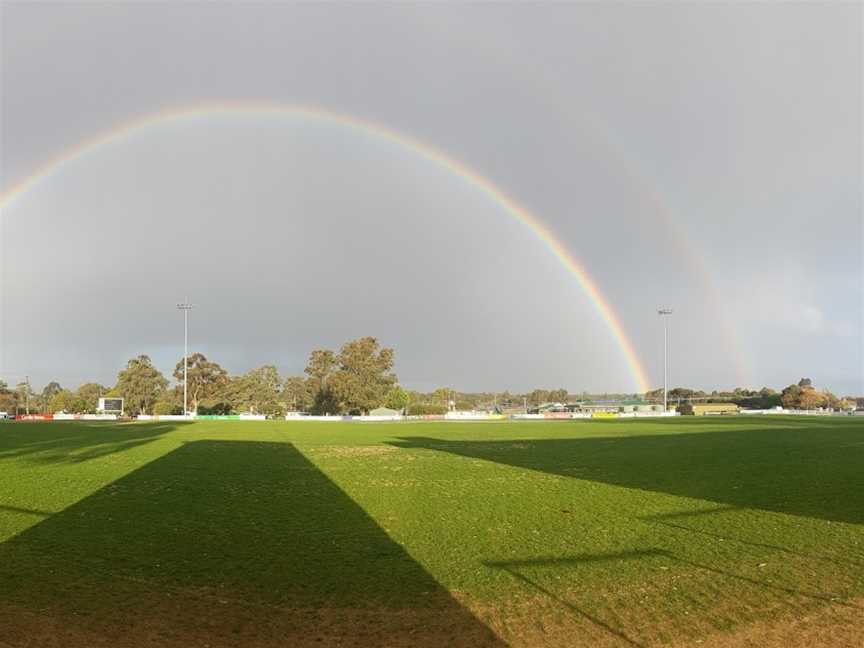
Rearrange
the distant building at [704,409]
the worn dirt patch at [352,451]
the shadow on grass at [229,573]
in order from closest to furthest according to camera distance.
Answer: the shadow on grass at [229,573], the worn dirt patch at [352,451], the distant building at [704,409]

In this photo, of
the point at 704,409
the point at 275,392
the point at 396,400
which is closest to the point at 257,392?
the point at 275,392

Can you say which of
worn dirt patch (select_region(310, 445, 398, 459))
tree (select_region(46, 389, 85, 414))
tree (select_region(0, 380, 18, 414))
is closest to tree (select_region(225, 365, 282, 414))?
tree (select_region(46, 389, 85, 414))

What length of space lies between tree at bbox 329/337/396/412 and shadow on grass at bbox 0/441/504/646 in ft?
365

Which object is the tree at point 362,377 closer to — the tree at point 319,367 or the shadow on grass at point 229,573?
the tree at point 319,367

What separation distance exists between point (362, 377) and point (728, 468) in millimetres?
110840

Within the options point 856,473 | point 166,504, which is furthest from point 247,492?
point 856,473

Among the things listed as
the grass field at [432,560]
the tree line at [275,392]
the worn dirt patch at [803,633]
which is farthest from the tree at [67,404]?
the worn dirt patch at [803,633]

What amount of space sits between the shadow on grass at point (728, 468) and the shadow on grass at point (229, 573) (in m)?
8.85

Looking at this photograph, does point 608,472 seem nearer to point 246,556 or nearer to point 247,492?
point 247,492

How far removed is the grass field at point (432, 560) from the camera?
6.38 metres

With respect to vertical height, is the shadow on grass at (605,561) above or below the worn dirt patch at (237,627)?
below

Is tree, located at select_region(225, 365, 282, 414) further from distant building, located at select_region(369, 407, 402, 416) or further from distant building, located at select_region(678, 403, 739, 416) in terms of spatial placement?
distant building, located at select_region(678, 403, 739, 416)

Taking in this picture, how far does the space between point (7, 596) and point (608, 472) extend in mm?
17117

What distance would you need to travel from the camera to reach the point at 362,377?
128750 mm
